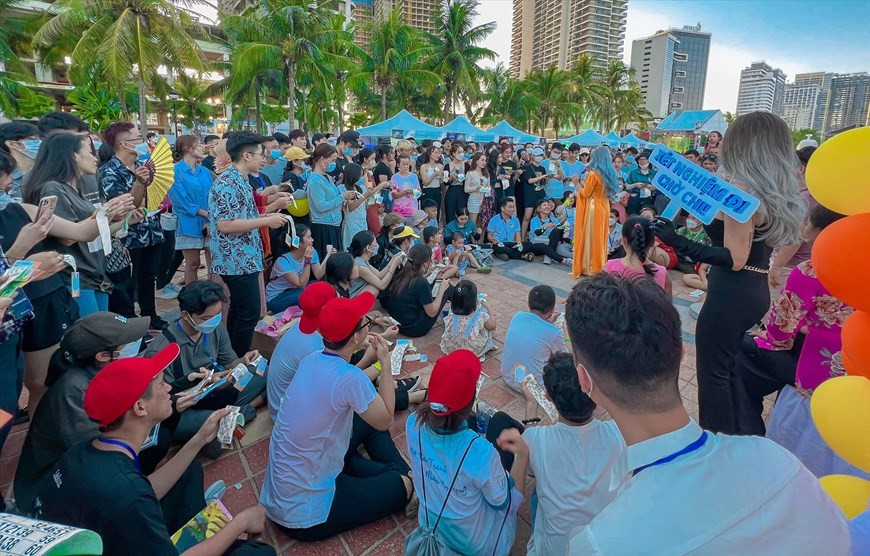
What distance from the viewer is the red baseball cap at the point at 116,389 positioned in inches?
60.6

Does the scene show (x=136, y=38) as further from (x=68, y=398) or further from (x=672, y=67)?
(x=672, y=67)

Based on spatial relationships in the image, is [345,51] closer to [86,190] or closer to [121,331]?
[86,190]

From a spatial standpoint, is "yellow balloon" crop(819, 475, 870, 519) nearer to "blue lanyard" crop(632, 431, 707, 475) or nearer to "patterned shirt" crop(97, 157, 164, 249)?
"blue lanyard" crop(632, 431, 707, 475)

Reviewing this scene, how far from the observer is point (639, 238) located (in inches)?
137

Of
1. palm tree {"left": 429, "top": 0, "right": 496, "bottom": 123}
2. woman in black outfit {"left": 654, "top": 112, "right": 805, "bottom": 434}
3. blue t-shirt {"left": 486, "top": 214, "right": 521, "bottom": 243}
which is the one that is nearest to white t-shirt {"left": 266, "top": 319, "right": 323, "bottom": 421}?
woman in black outfit {"left": 654, "top": 112, "right": 805, "bottom": 434}

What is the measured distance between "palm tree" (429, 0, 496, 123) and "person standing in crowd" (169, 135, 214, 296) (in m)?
22.4

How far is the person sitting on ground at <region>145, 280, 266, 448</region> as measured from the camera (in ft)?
9.10

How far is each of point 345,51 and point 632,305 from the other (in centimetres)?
2463

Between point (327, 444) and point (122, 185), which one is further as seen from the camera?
point (122, 185)

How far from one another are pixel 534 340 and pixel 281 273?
270cm

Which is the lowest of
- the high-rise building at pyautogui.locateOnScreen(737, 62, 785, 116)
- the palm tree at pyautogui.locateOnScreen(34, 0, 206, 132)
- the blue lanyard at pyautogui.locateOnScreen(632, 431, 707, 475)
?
the blue lanyard at pyautogui.locateOnScreen(632, 431, 707, 475)

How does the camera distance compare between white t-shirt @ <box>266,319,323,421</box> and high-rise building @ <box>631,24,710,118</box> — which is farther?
high-rise building @ <box>631,24,710,118</box>

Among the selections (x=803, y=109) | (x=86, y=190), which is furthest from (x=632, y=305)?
(x=803, y=109)

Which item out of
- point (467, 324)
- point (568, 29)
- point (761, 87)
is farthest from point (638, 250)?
point (761, 87)
